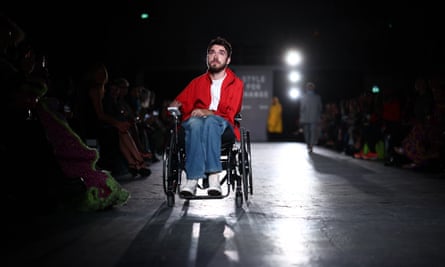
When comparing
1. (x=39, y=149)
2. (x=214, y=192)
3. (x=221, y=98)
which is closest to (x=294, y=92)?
(x=221, y=98)

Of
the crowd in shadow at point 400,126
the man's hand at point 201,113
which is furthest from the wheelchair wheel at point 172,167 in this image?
the crowd in shadow at point 400,126

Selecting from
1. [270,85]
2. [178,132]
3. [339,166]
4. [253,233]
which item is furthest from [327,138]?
[253,233]

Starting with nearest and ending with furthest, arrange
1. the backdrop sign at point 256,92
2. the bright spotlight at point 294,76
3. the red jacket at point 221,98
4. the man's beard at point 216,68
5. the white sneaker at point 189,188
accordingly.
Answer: the white sneaker at point 189,188, the red jacket at point 221,98, the man's beard at point 216,68, the backdrop sign at point 256,92, the bright spotlight at point 294,76

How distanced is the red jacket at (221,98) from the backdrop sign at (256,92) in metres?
14.6

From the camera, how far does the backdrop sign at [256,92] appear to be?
63.4 feet

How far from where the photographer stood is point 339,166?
8523 millimetres

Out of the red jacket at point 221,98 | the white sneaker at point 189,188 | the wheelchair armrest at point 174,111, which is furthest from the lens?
the red jacket at point 221,98

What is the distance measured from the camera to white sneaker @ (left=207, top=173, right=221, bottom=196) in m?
4.20

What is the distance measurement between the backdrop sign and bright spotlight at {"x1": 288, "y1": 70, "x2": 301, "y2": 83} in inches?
33.4

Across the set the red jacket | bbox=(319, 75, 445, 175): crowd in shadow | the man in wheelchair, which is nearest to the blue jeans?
the man in wheelchair

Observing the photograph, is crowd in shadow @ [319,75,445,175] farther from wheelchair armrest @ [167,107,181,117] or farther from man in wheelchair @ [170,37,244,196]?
wheelchair armrest @ [167,107,181,117]

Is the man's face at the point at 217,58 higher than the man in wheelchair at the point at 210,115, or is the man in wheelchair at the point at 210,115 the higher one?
the man's face at the point at 217,58

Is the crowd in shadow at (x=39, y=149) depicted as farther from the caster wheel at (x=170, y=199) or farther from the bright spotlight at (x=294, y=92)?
the bright spotlight at (x=294, y=92)

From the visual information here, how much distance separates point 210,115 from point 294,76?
1581 cm
